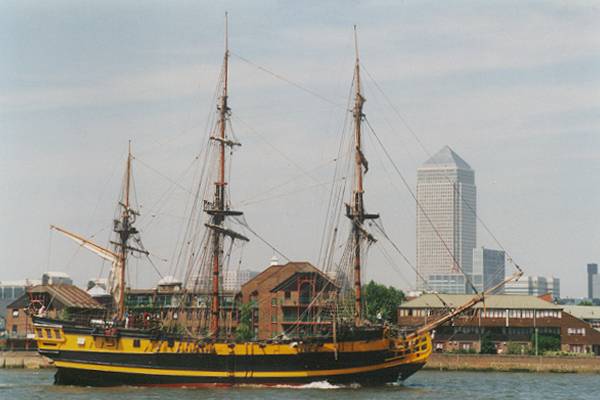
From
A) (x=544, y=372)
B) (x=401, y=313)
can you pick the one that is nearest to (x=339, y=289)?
(x=544, y=372)

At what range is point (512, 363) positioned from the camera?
13412 centimetres

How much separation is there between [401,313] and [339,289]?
222 feet

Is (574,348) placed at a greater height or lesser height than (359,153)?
lesser

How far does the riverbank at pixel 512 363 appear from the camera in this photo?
133m

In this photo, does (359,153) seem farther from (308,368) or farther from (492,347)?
(492,347)

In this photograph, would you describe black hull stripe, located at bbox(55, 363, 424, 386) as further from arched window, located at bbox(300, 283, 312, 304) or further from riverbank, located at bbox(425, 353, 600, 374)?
arched window, located at bbox(300, 283, 312, 304)

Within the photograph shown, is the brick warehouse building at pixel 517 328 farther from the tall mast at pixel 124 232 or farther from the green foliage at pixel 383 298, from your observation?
the tall mast at pixel 124 232

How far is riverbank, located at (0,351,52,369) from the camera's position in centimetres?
13150

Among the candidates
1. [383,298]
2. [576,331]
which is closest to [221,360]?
[576,331]

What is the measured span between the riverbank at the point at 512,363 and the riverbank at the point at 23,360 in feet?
147

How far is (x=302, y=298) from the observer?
489 feet

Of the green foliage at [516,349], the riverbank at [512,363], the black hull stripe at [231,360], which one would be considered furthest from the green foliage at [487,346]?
the black hull stripe at [231,360]

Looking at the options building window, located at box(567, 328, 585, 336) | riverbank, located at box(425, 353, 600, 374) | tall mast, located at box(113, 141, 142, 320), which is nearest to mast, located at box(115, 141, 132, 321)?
tall mast, located at box(113, 141, 142, 320)

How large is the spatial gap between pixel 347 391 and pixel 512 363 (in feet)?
156
